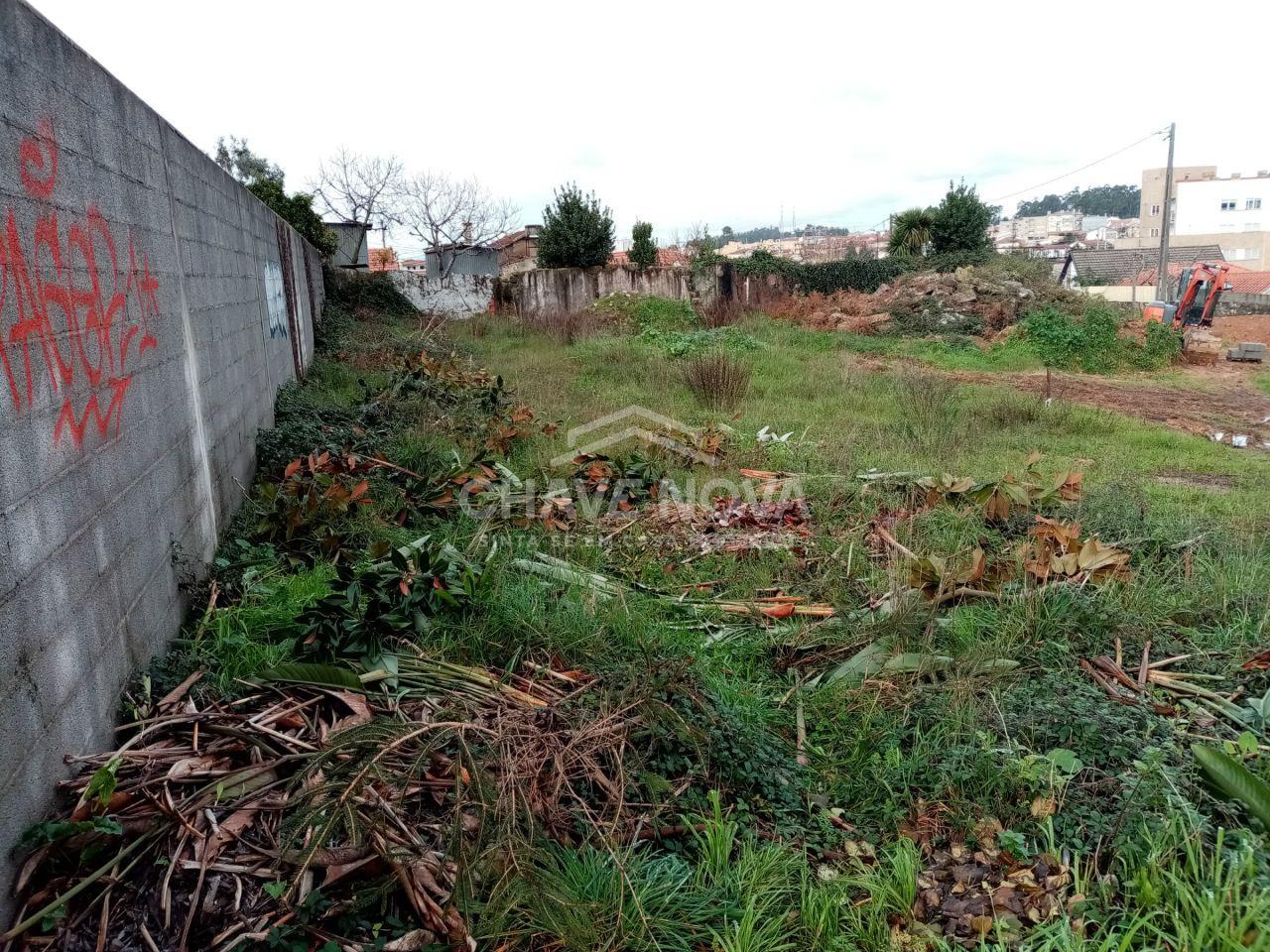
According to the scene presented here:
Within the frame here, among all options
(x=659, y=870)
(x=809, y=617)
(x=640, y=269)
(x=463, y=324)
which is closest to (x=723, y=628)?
(x=809, y=617)

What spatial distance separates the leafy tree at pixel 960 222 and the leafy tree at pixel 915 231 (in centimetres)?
13

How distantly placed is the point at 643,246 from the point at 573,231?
89.2 inches

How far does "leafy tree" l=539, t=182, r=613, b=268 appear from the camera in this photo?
2045 centimetres

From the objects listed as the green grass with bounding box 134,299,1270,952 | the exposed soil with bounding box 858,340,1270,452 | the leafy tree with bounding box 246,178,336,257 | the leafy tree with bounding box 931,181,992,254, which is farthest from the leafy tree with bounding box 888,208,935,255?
the green grass with bounding box 134,299,1270,952

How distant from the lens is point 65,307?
214cm

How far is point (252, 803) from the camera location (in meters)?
2.04

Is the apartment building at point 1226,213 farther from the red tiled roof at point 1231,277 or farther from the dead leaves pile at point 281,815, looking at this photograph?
the dead leaves pile at point 281,815

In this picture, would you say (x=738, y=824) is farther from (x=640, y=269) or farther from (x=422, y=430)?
(x=640, y=269)

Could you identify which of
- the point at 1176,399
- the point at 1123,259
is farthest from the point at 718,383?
the point at 1123,259

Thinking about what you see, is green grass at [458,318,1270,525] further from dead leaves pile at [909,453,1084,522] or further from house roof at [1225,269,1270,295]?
house roof at [1225,269,1270,295]

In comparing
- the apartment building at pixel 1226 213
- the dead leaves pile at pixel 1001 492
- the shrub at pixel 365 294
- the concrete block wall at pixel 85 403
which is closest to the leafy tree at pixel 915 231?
the shrub at pixel 365 294

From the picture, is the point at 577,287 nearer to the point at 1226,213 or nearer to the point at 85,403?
the point at 85,403

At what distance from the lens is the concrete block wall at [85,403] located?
5.82 feet

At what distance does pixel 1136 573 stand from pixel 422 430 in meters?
5.48
